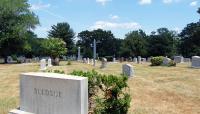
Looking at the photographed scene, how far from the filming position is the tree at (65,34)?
110125mm

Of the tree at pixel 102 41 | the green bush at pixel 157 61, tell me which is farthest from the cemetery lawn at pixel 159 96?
the tree at pixel 102 41

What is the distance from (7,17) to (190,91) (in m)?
47.5

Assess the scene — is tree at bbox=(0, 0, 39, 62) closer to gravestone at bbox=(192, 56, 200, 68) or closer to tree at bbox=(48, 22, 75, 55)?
gravestone at bbox=(192, 56, 200, 68)

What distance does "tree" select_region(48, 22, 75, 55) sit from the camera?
110 metres

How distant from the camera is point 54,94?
8.73 metres

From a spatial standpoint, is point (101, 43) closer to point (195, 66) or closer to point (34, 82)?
point (195, 66)

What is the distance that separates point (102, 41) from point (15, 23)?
77452 millimetres

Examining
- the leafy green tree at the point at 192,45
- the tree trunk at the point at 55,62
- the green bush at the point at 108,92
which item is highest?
the leafy green tree at the point at 192,45

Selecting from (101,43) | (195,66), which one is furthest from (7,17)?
(101,43)

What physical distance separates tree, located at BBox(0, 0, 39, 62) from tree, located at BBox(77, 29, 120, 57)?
224ft

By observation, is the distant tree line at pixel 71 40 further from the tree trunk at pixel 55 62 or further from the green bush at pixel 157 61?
the green bush at pixel 157 61

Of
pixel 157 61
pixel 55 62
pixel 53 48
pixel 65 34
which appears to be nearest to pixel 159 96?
pixel 157 61

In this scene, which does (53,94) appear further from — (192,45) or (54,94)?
(192,45)

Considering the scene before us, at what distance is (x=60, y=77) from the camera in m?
8.62
